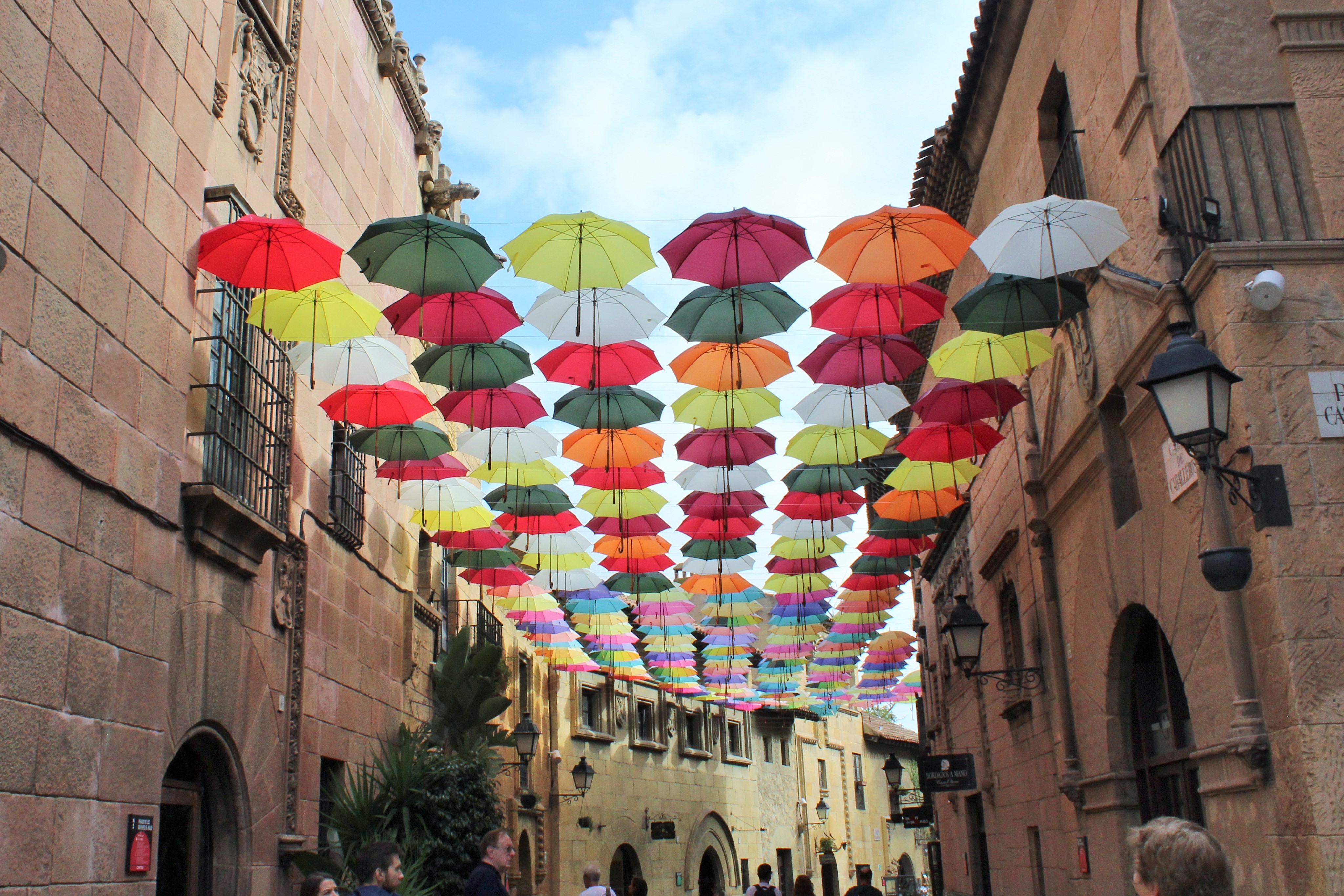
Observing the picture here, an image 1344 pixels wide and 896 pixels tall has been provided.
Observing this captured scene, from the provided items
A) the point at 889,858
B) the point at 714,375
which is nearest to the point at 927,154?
the point at 714,375

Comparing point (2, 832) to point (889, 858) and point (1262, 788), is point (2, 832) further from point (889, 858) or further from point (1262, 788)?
point (889, 858)

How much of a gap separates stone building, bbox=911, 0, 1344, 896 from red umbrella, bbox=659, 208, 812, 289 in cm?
242

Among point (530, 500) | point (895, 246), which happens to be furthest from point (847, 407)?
point (530, 500)

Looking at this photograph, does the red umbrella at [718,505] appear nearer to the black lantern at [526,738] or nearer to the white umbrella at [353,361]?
the black lantern at [526,738]

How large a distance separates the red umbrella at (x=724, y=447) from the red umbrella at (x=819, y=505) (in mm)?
1800

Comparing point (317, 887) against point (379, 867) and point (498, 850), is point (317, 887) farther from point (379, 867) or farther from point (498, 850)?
point (498, 850)

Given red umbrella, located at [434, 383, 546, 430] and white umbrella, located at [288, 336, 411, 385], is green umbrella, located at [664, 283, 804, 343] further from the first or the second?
white umbrella, located at [288, 336, 411, 385]

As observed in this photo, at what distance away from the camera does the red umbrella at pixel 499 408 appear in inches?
449

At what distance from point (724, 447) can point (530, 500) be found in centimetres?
278

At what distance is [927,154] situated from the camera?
14.4m

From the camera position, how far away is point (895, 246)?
28.3 ft

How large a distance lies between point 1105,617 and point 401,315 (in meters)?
6.49

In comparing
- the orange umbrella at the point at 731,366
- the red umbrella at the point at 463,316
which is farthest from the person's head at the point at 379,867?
the orange umbrella at the point at 731,366

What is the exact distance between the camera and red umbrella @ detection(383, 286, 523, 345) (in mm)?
9586
